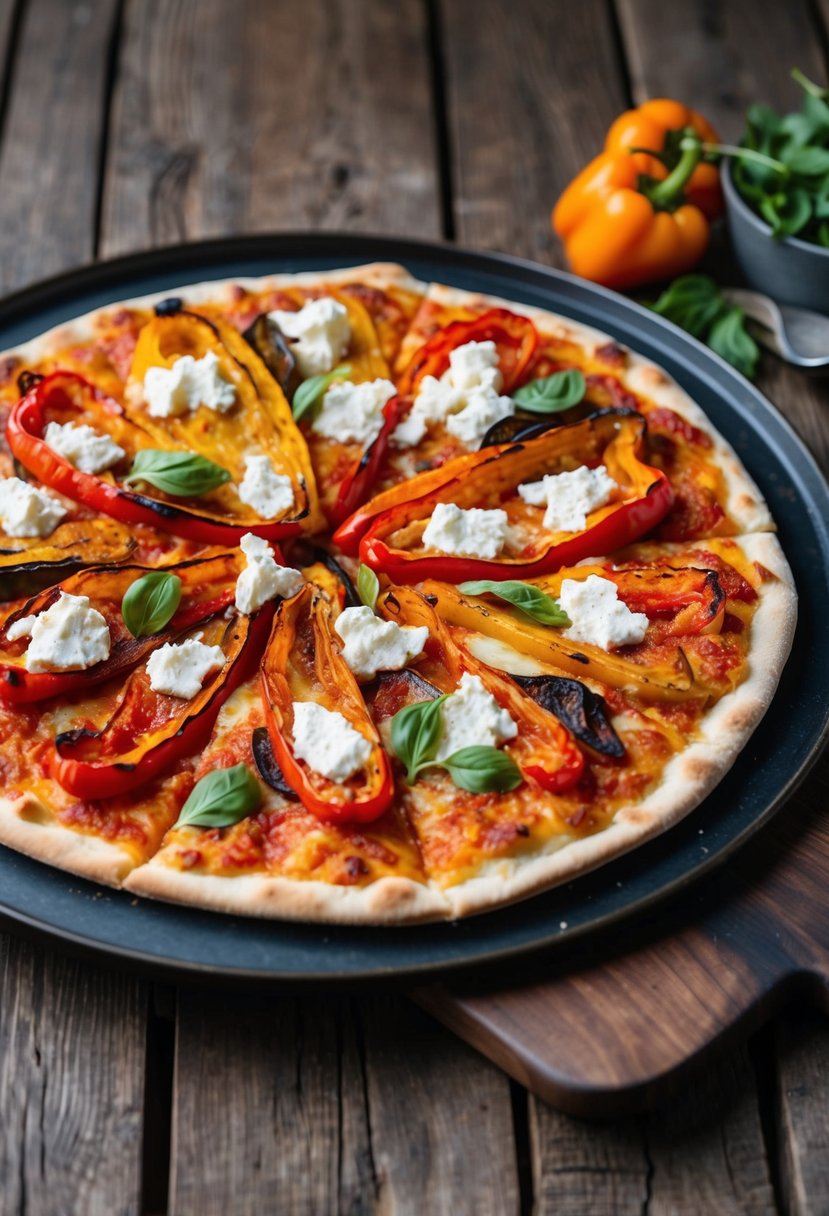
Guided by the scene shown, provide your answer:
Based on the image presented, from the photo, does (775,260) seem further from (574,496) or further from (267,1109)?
(267,1109)

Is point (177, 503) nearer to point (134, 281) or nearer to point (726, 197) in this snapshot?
point (134, 281)

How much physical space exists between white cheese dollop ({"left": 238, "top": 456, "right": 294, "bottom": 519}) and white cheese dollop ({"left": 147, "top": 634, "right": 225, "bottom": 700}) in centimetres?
70

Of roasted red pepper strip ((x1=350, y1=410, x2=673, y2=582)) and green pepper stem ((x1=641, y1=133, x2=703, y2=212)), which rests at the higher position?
green pepper stem ((x1=641, y1=133, x2=703, y2=212))

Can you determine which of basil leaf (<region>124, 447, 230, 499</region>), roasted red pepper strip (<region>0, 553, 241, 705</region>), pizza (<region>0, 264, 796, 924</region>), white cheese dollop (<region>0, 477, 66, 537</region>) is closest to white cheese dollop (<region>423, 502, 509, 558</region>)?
pizza (<region>0, 264, 796, 924</region>)

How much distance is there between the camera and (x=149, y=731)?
14.1 feet

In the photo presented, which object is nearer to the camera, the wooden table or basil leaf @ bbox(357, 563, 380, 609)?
the wooden table

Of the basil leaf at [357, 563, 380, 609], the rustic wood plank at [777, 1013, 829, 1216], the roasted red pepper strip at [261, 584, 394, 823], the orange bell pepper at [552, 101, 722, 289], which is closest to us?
the rustic wood plank at [777, 1013, 829, 1216]

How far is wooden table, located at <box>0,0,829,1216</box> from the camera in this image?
3695 millimetres

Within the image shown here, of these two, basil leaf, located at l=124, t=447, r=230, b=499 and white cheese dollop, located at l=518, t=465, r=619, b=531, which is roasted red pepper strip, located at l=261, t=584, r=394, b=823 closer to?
basil leaf, located at l=124, t=447, r=230, b=499

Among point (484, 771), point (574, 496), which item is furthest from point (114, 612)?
point (574, 496)

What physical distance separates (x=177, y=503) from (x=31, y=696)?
100cm

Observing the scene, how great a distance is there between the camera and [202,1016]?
3959 millimetres

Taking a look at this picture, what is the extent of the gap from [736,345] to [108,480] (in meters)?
2.76

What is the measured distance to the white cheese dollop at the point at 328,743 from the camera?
4051 mm
